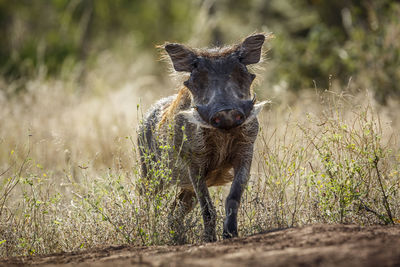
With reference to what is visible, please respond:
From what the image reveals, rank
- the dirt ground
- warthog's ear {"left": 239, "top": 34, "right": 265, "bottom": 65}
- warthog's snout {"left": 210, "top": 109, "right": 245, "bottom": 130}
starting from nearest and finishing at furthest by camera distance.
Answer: the dirt ground
warthog's snout {"left": 210, "top": 109, "right": 245, "bottom": 130}
warthog's ear {"left": 239, "top": 34, "right": 265, "bottom": 65}

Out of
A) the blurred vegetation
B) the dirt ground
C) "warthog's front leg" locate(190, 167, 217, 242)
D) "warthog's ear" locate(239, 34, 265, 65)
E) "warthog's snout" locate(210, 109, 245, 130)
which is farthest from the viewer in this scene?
the blurred vegetation

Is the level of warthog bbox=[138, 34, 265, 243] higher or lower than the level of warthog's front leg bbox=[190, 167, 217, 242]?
higher

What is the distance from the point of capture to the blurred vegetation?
9.12 metres

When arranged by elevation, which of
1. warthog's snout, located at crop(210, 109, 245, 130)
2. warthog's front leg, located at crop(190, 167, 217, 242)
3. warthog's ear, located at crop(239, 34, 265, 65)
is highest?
warthog's ear, located at crop(239, 34, 265, 65)

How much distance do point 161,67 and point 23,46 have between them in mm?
5151

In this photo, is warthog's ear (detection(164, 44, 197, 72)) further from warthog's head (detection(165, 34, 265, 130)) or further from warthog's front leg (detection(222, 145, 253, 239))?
warthog's front leg (detection(222, 145, 253, 239))

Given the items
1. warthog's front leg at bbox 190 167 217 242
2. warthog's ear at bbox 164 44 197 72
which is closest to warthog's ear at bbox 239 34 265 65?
warthog's ear at bbox 164 44 197 72

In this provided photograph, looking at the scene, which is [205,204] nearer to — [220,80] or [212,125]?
[212,125]

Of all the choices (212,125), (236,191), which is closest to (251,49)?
(212,125)

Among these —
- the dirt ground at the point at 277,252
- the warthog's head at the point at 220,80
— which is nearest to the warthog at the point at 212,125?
the warthog's head at the point at 220,80

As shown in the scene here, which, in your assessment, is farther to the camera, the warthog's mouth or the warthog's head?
the warthog's mouth

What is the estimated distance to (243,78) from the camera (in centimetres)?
A: 460

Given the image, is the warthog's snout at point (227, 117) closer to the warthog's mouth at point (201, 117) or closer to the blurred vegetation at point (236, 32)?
the warthog's mouth at point (201, 117)

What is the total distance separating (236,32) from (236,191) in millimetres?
12481
